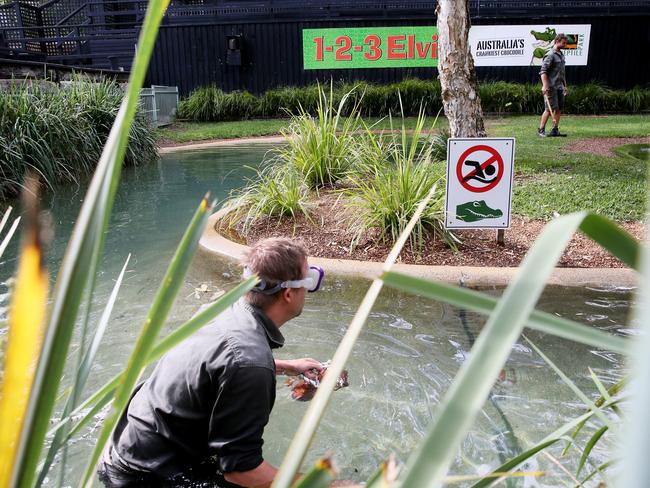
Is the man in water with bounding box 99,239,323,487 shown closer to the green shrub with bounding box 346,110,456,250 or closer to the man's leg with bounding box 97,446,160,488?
the man's leg with bounding box 97,446,160,488

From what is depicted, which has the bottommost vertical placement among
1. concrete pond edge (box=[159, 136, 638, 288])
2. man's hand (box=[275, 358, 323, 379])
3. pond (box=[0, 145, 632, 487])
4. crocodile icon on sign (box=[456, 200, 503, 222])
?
pond (box=[0, 145, 632, 487])

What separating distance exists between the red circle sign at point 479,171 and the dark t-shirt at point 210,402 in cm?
311

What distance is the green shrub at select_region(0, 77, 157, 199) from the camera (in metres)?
7.68

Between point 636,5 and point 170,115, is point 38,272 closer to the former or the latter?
point 170,115

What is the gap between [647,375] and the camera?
352 mm

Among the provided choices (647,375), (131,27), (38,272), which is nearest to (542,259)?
(647,375)

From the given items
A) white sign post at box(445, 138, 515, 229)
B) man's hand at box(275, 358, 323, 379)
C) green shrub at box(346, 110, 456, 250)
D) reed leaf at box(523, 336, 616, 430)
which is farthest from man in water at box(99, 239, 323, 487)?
green shrub at box(346, 110, 456, 250)

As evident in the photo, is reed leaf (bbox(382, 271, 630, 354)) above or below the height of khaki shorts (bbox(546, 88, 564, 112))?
above

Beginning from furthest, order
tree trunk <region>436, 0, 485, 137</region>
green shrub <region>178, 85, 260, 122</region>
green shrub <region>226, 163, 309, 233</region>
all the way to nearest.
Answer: green shrub <region>178, 85, 260, 122</region> < tree trunk <region>436, 0, 485, 137</region> < green shrub <region>226, 163, 309, 233</region>

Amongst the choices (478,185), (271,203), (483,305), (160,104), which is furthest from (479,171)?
(160,104)

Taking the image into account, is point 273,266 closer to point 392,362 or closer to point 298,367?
point 298,367

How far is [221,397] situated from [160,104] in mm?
16357

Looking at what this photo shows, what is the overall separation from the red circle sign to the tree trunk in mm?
2210

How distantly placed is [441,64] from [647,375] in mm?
7127
